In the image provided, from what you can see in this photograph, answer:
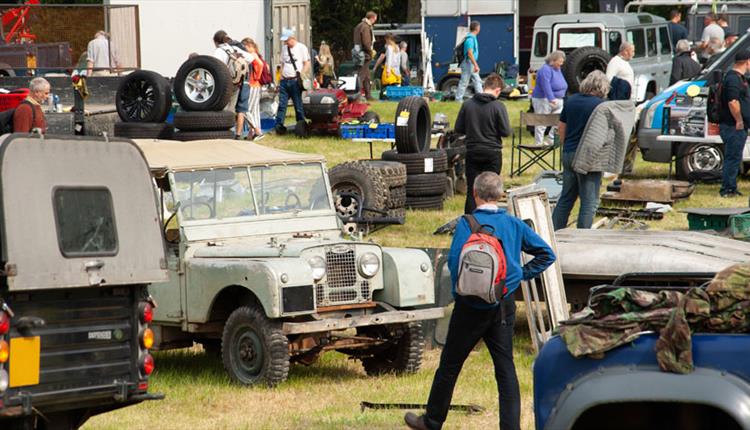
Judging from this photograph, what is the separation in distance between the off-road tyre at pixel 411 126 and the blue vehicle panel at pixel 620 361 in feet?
37.4

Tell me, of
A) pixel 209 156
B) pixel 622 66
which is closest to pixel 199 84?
pixel 622 66

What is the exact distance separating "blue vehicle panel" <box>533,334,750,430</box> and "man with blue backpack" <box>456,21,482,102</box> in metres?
23.1

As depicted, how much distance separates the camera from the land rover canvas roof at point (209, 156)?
9703mm

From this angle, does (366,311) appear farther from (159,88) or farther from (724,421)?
(159,88)

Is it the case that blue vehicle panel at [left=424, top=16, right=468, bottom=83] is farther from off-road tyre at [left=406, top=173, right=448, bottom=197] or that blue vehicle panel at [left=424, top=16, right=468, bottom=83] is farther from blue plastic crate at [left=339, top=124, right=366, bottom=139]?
off-road tyre at [left=406, top=173, right=448, bottom=197]

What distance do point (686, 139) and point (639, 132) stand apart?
3.18 ft

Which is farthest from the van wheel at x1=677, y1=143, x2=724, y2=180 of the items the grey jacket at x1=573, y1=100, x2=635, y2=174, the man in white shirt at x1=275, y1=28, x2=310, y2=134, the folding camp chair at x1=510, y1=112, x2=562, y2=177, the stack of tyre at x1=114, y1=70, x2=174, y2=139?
the man in white shirt at x1=275, y1=28, x2=310, y2=134

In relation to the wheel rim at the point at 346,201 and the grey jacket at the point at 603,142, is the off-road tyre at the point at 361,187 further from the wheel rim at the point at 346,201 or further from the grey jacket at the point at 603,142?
the grey jacket at the point at 603,142

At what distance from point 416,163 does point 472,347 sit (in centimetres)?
948

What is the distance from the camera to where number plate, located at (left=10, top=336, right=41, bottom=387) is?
6395 mm

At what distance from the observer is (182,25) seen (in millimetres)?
26406

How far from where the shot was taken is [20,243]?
21.0 feet

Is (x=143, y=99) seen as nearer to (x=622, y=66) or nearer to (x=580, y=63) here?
(x=622, y=66)

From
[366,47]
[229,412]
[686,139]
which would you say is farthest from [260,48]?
[229,412]
